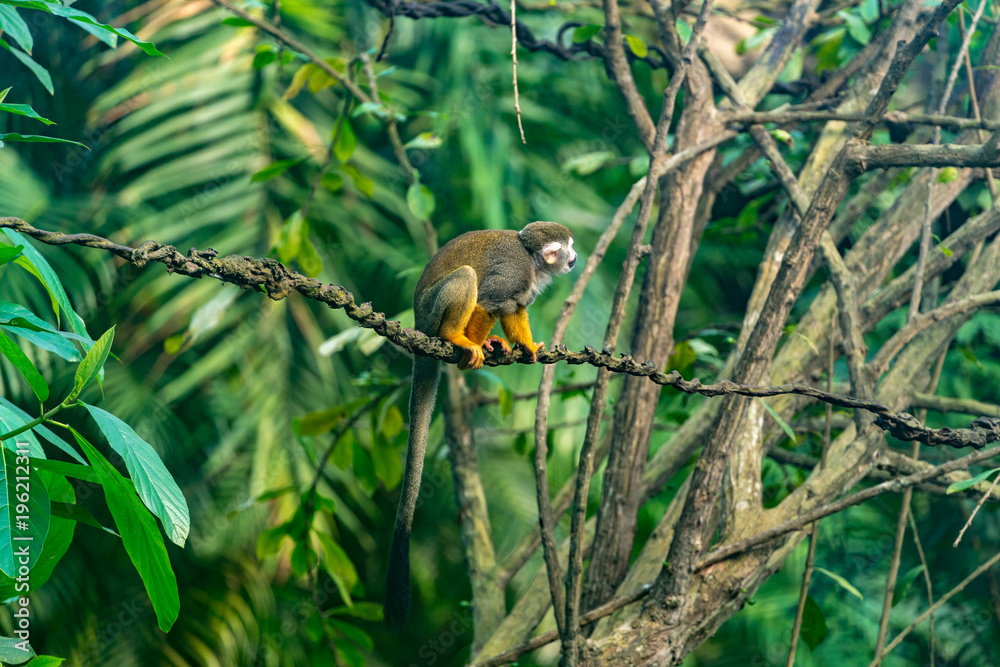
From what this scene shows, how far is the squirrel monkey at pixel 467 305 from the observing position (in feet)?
5.23

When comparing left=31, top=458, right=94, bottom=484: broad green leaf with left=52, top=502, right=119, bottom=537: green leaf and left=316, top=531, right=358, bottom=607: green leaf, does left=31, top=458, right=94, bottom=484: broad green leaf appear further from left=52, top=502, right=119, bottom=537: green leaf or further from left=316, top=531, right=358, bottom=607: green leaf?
left=316, top=531, right=358, bottom=607: green leaf

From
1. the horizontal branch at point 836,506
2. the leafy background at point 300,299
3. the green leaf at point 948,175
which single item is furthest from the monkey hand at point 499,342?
the leafy background at point 300,299

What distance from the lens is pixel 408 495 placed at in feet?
5.26

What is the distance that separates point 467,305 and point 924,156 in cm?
99

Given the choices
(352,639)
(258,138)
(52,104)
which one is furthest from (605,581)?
(52,104)

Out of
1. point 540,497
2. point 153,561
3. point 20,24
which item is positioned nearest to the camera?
point 153,561

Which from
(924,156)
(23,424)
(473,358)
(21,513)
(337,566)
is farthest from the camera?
(337,566)

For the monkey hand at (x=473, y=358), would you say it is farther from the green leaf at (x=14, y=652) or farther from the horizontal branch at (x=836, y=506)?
the green leaf at (x=14, y=652)

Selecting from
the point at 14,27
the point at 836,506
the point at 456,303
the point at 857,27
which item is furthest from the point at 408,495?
the point at 857,27

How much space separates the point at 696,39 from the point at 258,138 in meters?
2.93

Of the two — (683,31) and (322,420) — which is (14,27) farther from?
(683,31)

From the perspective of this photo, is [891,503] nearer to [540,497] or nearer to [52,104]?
[540,497]

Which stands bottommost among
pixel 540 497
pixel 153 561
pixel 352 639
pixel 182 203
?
pixel 352 639

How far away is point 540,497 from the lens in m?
1.58
